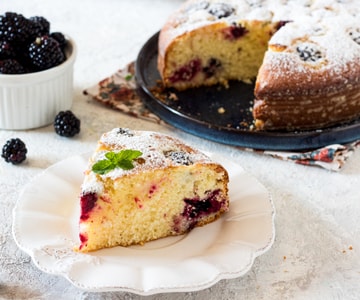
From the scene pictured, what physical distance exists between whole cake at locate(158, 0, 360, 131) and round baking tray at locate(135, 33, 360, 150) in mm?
93

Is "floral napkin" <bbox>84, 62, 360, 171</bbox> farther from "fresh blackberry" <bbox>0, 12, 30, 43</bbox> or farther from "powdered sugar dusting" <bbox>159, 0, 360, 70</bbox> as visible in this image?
"fresh blackberry" <bbox>0, 12, 30, 43</bbox>

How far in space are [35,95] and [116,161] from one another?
955 millimetres

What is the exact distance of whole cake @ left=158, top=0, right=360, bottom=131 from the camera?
10.0 ft

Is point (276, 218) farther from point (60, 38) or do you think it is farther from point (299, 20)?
point (60, 38)

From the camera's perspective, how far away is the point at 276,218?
8.50 feet

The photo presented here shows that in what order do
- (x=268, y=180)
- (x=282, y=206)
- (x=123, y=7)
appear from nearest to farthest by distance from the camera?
(x=282, y=206) → (x=268, y=180) → (x=123, y=7)

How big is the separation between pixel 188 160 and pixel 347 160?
37.0 inches

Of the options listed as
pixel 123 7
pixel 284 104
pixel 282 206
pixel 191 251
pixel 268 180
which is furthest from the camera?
pixel 123 7

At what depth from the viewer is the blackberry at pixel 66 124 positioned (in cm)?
305

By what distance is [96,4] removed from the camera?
446 cm

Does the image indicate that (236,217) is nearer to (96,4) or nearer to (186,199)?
(186,199)

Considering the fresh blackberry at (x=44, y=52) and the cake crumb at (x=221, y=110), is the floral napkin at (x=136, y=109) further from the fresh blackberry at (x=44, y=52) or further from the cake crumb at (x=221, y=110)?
the fresh blackberry at (x=44, y=52)

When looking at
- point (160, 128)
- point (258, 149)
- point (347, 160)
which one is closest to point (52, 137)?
point (160, 128)

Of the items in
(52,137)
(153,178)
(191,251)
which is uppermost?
(153,178)
